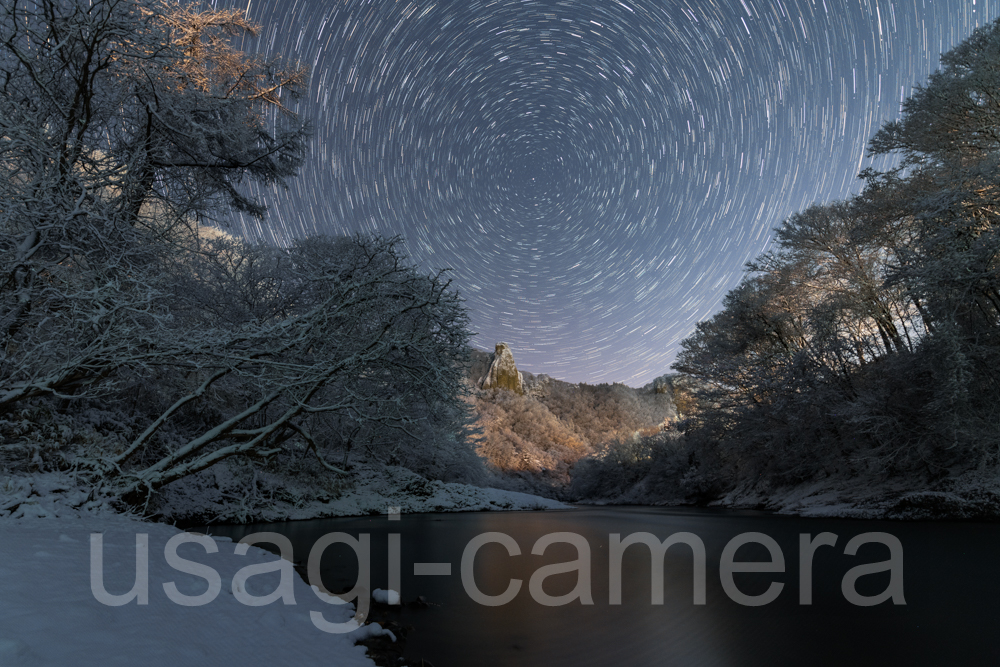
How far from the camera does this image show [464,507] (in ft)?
79.9

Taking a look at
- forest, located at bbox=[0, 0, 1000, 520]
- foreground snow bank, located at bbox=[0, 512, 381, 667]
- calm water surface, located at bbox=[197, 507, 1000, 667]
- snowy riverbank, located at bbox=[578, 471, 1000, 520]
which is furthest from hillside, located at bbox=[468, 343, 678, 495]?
foreground snow bank, located at bbox=[0, 512, 381, 667]

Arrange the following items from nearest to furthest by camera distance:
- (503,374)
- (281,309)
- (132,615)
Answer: (132,615)
(281,309)
(503,374)

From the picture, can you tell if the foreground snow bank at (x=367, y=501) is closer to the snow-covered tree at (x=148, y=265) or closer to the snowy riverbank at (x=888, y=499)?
the snow-covered tree at (x=148, y=265)

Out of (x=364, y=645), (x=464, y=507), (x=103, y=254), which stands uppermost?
(x=103, y=254)

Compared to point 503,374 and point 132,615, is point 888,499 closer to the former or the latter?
point 132,615

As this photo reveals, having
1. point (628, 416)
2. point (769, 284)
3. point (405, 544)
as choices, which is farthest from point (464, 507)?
point (628, 416)

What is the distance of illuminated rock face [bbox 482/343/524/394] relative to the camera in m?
86.8

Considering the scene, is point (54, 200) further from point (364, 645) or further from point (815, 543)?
point (815, 543)

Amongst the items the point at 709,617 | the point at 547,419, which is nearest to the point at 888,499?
the point at 709,617

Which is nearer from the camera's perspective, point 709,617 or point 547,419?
point 709,617

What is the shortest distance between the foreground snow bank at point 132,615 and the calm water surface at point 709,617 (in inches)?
44.7

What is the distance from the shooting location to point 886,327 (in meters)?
18.3

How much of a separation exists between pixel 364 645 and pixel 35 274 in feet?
22.0

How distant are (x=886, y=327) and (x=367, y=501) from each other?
2268 centimetres
